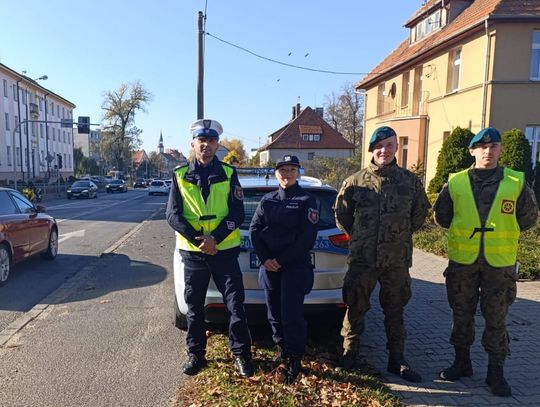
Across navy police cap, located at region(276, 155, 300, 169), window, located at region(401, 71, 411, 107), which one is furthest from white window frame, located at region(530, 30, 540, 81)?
navy police cap, located at region(276, 155, 300, 169)

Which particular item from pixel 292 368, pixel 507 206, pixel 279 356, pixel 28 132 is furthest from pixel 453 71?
pixel 28 132

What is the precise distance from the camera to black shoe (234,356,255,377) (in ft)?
11.9

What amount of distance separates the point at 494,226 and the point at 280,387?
6.88 ft

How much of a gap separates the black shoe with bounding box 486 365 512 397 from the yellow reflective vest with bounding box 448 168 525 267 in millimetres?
850

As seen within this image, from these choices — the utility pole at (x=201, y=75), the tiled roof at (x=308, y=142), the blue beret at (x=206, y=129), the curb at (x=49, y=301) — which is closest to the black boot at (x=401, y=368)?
the blue beret at (x=206, y=129)

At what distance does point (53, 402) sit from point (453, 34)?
18158 millimetres

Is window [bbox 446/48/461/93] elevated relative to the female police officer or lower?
elevated

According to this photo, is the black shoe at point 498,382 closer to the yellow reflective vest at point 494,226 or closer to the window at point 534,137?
the yellow reflective vest at point 494,226

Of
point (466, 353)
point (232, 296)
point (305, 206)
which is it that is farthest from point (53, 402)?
point (466, 353)

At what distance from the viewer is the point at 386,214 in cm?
351

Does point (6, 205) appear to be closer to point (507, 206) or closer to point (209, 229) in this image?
point (209, 229)

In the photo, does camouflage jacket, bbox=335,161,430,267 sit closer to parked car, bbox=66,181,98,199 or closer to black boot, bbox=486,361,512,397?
black boot, bbox=486,361,512,397

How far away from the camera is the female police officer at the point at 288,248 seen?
3496 mm

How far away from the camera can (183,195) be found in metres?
3.70
